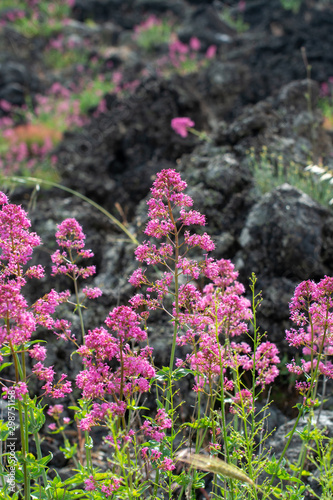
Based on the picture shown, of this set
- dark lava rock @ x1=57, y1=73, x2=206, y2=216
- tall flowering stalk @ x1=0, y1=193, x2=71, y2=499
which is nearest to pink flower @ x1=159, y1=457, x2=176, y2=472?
tall flowering stalk @ x1=0, y1=193, x2=71, y2=499

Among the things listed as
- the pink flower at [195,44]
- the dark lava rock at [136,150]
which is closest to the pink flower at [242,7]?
the pink flower at [195,44]

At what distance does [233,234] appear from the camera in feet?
16.1

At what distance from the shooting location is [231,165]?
17.7ft

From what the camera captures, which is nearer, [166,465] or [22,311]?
[166,465]

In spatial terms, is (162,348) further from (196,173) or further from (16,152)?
(16,152)

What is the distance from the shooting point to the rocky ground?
14.6ft

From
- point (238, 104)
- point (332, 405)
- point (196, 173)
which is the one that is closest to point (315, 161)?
point (196, 173)

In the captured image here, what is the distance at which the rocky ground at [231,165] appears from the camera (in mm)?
4449

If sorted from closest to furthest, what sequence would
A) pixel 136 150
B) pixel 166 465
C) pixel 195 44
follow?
pixel 166 465, pixel 136 150, pixel 195 44

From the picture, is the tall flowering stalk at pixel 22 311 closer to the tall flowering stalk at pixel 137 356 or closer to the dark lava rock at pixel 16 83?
the tall flowering stalk at pixel 137 356

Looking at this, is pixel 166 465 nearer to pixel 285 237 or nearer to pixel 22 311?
pixel 22 311

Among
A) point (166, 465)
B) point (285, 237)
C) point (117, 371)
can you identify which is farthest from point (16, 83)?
point (166, 465)

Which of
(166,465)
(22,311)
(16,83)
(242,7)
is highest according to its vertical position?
Answer: (242,7)

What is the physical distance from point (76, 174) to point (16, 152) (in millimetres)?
6114
